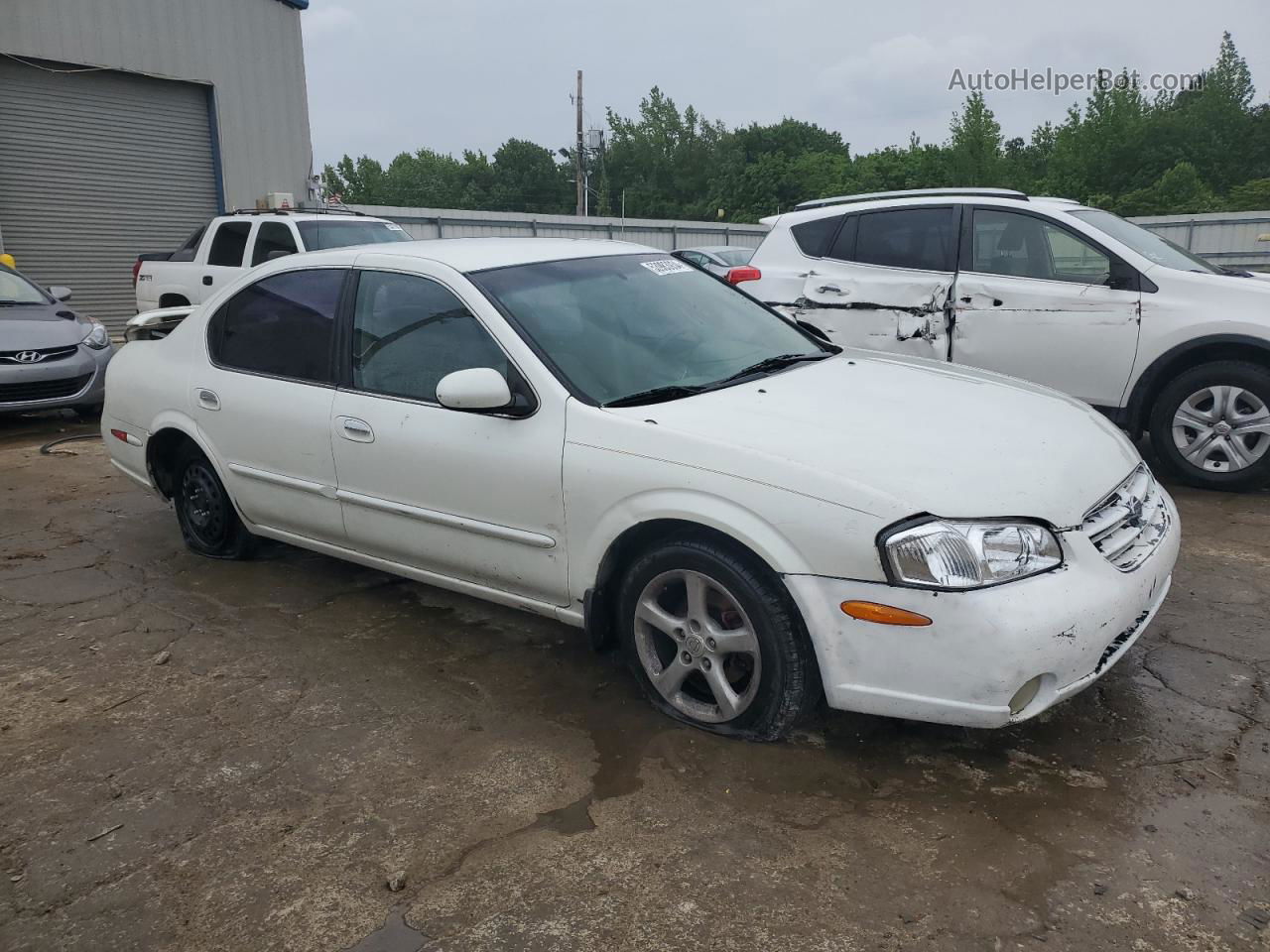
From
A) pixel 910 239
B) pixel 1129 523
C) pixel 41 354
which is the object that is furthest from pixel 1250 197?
pixel 1129 523

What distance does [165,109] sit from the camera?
16.4m

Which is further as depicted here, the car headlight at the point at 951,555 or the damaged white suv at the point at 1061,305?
the damaged white suv at the point at 1061,305

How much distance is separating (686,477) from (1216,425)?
4.11 metres

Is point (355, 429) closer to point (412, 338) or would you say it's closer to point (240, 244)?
point (412, 338)

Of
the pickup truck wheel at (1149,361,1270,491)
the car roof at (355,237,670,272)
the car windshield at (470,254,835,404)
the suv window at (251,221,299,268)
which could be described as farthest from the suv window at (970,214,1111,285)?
the suv window at (251,221,299,268)

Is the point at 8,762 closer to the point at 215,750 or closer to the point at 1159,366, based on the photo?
the point at 215,750

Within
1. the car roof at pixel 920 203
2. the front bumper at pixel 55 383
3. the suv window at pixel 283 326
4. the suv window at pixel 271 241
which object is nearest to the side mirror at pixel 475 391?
the suv window at pixel 283 326

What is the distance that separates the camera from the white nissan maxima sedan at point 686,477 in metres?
2.69

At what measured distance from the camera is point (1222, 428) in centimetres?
560

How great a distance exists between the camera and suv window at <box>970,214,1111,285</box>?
19.5 ft

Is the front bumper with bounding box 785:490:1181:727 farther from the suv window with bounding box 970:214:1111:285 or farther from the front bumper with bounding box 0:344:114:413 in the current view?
the front bumper with bounding box 0:344:114:413

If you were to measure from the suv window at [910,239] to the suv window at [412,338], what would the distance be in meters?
3.85

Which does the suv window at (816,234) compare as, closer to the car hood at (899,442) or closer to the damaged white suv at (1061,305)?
the damaged white suv at (1061,305)

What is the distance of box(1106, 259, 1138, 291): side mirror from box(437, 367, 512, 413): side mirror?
413cm
